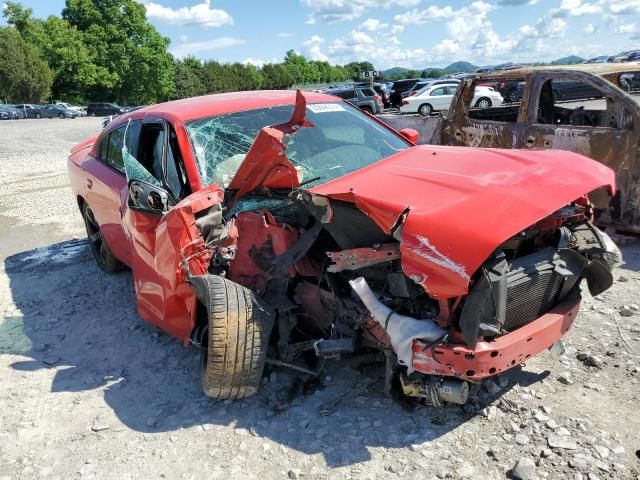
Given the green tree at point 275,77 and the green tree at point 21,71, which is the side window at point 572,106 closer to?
the green tree at point 21,71

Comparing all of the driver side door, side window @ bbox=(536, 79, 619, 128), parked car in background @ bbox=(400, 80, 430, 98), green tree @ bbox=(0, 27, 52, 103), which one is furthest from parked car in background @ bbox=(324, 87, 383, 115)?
green tree @ bbox=(0, 27, 52, 103)

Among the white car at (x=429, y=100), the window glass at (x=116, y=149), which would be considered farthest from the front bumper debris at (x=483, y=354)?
the white car at (x=429, y=100)

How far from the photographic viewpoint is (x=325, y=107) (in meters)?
4.32

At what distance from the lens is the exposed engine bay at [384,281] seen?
8.13 ft

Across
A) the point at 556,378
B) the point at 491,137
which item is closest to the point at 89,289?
the point at 556,378

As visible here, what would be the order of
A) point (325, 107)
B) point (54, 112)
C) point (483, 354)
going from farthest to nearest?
point (54, 112), point (325, 107), point (483, 354)

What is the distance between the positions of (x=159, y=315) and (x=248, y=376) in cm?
91

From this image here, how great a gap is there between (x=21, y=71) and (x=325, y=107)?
192 feet

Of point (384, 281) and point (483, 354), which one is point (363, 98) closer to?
point (384, 281)

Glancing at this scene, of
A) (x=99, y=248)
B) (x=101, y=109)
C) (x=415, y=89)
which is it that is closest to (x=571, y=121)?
(x=99, y=248)

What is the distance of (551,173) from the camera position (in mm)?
2834

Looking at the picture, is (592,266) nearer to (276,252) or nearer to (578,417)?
(578,417)

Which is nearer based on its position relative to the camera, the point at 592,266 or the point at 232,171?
the point at 592,266

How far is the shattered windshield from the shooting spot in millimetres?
3590
